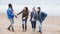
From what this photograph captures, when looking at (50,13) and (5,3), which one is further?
(5,3)

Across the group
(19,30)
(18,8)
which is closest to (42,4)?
(18,8)

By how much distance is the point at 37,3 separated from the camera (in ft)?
111

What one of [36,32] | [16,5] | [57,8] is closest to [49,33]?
[36,32]

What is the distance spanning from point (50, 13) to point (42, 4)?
184 inches

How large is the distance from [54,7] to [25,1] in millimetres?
3832

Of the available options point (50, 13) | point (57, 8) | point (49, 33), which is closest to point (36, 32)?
point (49, 33)

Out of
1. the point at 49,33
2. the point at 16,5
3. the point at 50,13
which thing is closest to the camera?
the point at 49,33

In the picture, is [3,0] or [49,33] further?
[3,0]

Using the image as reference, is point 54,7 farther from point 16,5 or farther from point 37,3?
point 16,5

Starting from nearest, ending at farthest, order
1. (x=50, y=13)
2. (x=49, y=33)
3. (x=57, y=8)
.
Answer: (x=49, y=33)
(x=50, y=13)
(x=57, y=8)

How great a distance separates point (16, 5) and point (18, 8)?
1.57m

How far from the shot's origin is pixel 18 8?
3250 centimetres

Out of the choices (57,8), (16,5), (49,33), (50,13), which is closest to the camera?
(49,33)

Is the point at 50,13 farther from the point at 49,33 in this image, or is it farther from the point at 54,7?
the point at 49,33
